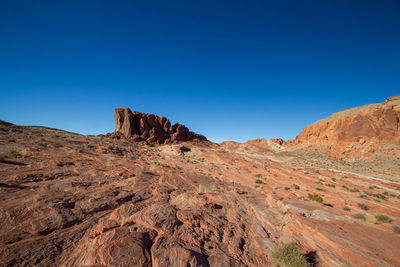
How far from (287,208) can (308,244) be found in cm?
255

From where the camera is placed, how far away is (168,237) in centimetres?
417

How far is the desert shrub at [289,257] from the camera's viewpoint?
12.6 ft

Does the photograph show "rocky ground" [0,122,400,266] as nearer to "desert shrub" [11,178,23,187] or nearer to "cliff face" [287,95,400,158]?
"desert shrub" [11,178,23,187]

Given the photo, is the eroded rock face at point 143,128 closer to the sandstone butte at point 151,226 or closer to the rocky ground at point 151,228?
the sandstone butte at point 151,226

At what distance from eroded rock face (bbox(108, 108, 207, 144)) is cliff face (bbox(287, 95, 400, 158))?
4455cm

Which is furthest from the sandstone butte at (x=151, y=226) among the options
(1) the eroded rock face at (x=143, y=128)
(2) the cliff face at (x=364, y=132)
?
(2) the cliff face at (x=364, y=132)

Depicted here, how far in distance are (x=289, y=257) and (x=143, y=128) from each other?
148 feet

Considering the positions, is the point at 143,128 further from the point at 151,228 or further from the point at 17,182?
the point at 151,228

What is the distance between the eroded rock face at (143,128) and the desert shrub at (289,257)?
3997cm

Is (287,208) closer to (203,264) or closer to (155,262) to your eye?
(203,264)

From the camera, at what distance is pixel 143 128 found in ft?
146

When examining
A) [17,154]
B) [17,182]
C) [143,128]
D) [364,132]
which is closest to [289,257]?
[17,182]

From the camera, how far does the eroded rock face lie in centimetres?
4178

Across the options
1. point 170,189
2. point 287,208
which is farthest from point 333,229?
point 170,189
